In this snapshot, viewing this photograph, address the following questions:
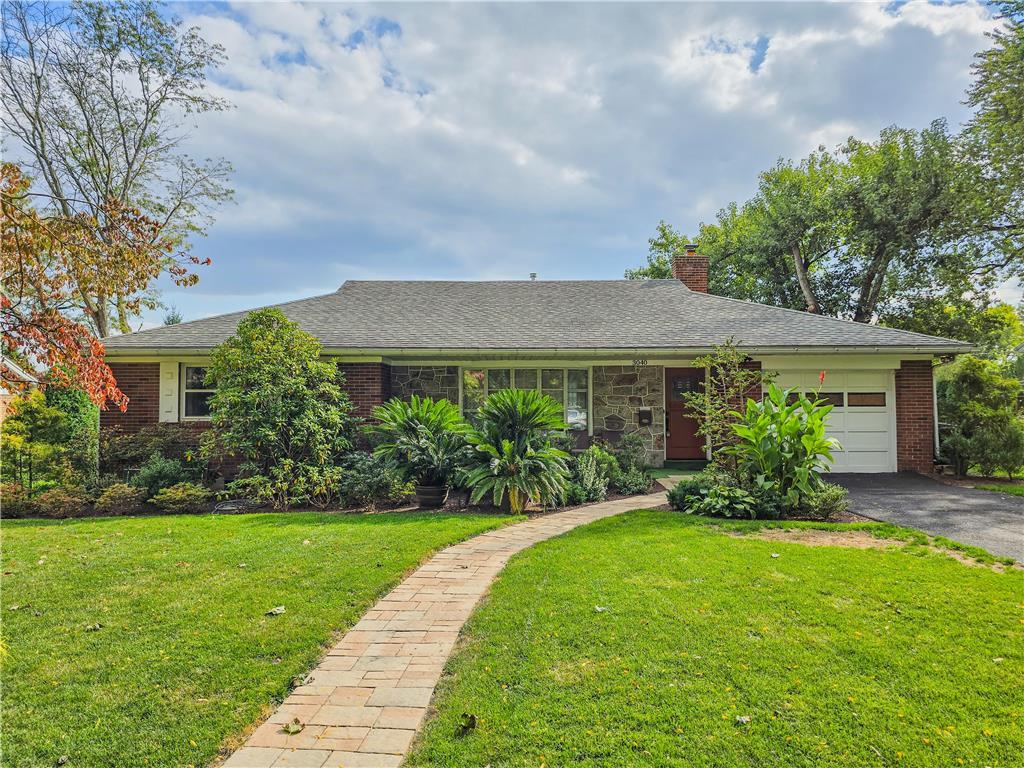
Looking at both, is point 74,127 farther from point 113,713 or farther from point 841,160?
point 841,160

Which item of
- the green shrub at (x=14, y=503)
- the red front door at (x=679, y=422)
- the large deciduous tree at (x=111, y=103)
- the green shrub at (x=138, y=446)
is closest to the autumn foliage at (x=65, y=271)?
the green shrub at (x=14, y=503)

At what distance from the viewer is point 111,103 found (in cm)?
1741

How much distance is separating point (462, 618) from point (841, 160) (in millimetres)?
26696

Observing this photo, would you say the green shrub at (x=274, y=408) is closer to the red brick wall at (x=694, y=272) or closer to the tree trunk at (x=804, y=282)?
the red brick wall at (x=694, y=272)

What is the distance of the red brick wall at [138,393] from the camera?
10.4 m

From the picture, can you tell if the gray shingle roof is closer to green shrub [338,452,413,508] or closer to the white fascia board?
the white fascia board

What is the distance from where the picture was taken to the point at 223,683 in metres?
2.95

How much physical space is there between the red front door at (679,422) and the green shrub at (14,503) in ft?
38.6

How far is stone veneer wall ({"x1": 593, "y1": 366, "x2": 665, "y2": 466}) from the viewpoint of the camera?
473 inches

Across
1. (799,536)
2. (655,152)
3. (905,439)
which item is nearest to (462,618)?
(799,536)

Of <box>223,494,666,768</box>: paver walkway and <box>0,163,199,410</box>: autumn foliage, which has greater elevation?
<box>0,163,199,410</box>: autumn foliage

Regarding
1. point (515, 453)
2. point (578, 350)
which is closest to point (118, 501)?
point (515, 453)

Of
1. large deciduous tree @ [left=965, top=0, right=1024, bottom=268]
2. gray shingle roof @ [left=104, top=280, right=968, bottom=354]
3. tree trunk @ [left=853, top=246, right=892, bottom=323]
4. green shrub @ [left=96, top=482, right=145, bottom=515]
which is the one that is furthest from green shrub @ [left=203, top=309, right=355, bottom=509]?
tree trunk @ [left=853, top=246, right=892, bottom=323]

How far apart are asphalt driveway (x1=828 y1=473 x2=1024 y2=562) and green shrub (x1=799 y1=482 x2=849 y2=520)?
1.71ft
